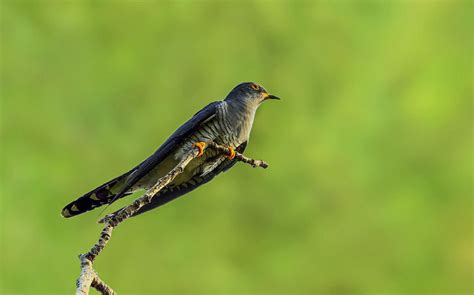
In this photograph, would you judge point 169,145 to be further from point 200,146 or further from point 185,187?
point 200,146

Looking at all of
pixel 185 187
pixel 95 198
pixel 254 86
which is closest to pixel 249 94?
pixel 254 86

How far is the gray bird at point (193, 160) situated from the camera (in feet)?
17.4

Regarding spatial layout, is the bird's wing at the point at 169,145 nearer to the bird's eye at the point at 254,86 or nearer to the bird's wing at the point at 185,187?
the bird's wing at the point at 185,187

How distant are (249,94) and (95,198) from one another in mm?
1938

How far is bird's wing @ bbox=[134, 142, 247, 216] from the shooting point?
5.30 metres

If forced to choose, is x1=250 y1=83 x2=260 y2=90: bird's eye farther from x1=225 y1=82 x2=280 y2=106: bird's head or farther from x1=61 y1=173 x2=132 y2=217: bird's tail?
x1=61 y1=173 x2=132 y2=217: bird's tail

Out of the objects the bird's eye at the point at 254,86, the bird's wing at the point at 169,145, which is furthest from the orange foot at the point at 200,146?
the bird's eye at the point at 254,86

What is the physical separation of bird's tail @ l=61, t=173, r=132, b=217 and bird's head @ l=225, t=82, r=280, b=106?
139 centimetres

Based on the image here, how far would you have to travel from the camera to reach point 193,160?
550 centimetres

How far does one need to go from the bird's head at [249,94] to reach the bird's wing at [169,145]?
287 mm

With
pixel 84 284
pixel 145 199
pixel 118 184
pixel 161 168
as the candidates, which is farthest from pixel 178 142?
pixel 84 284

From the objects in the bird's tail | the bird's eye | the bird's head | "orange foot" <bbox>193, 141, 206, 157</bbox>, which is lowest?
the bird's tail

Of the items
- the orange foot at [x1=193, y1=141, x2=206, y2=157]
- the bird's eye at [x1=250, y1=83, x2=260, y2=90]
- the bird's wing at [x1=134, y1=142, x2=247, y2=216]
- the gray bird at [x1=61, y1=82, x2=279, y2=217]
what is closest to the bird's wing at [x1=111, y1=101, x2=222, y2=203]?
the gray bird at [x1=61, y1=82, x2=279, y2=217]

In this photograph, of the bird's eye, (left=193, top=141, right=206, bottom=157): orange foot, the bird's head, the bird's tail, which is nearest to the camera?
the bird's tail
